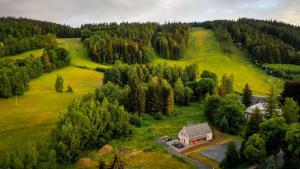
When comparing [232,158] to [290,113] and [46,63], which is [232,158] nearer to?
[290,113]

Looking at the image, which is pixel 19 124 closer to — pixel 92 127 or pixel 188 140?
pixel 92 127

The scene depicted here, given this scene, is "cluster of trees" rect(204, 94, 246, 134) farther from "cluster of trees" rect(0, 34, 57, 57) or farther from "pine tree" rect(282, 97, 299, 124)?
"cluster of trees" rect(0, 34, 57, 57)

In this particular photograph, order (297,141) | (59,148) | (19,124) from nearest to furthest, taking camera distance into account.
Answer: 1. (297,141)
2. (59,148)
3. (19,124)

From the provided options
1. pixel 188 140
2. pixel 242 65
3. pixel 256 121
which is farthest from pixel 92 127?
pixel 242 65

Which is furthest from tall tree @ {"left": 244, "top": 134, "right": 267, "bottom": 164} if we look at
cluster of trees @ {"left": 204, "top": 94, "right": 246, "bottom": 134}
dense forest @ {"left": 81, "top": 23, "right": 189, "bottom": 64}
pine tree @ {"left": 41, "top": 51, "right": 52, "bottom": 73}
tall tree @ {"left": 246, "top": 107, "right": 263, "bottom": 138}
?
dense forest @ {"left": 81, "top": 23, "right": 189, "bottom": 64}

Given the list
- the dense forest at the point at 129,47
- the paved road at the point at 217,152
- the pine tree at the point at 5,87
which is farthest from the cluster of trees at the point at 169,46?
the paved road at the point at 217,152

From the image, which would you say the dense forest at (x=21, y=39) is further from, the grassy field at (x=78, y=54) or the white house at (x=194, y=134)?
the white house at (x=194, y=134)
